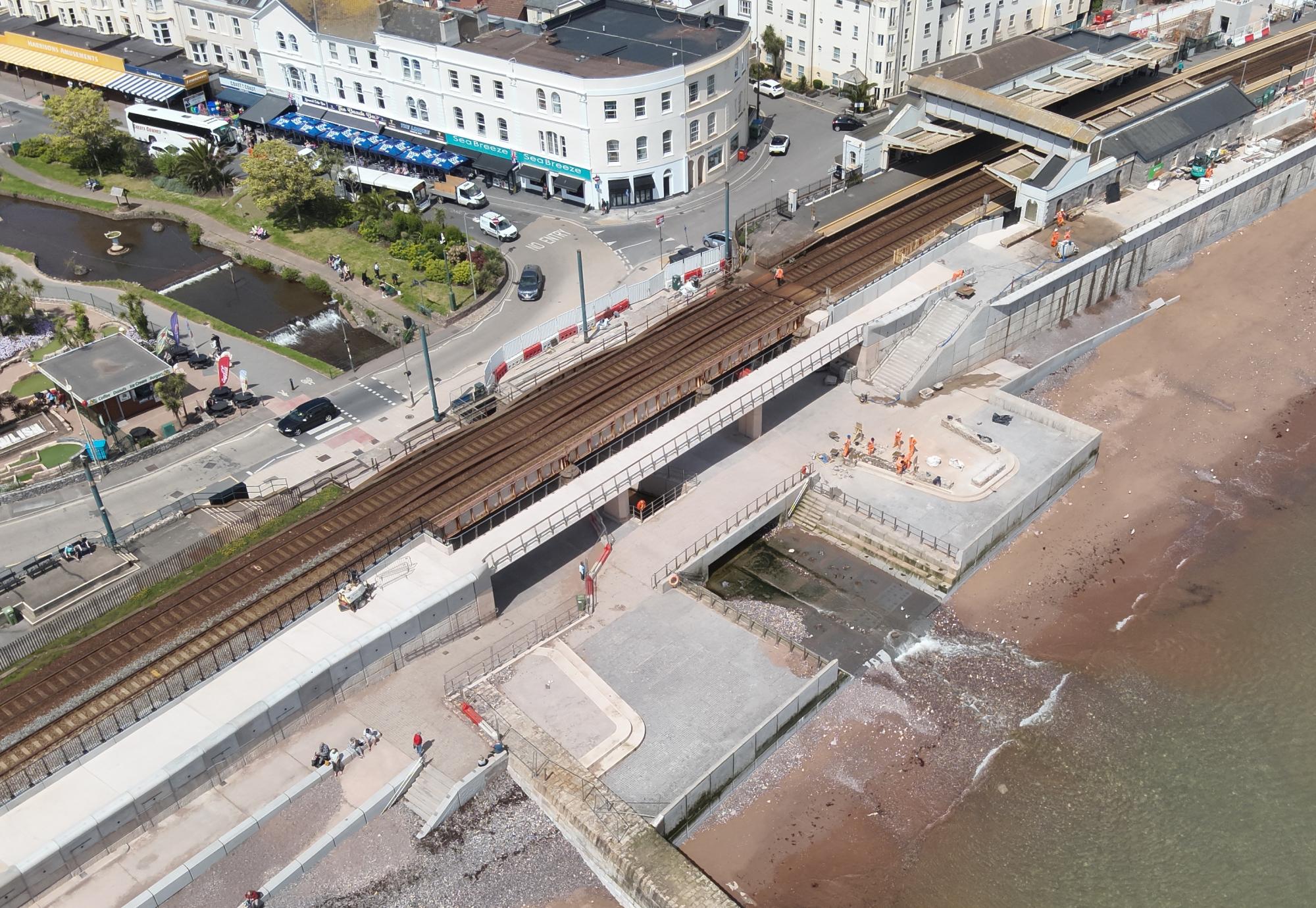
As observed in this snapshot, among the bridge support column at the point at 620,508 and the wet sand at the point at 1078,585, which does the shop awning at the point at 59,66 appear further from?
the wet sand at the point at 1078,585

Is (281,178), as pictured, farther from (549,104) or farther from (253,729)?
(253,729)

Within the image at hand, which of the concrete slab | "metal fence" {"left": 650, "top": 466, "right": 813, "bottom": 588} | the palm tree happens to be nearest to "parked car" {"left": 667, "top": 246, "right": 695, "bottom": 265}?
"metal fence" {"left": 650, "top": 466, "right": 813, "bottom": 588}

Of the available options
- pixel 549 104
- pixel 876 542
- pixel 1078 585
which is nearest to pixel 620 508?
pixel 876 542

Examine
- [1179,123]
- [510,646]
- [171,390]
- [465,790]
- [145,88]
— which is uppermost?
[1179,123]

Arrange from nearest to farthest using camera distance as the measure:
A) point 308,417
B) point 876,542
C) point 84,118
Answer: point 876,542, point 308,417, point 84,118

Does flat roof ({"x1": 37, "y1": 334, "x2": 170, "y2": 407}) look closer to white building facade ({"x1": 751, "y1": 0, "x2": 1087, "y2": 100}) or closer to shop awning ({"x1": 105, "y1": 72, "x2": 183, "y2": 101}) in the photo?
shop awning ({"x1": 105, "y1": 72, "x2": 183, "y2": 101})

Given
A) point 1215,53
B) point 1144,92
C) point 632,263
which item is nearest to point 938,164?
point 1144,92
